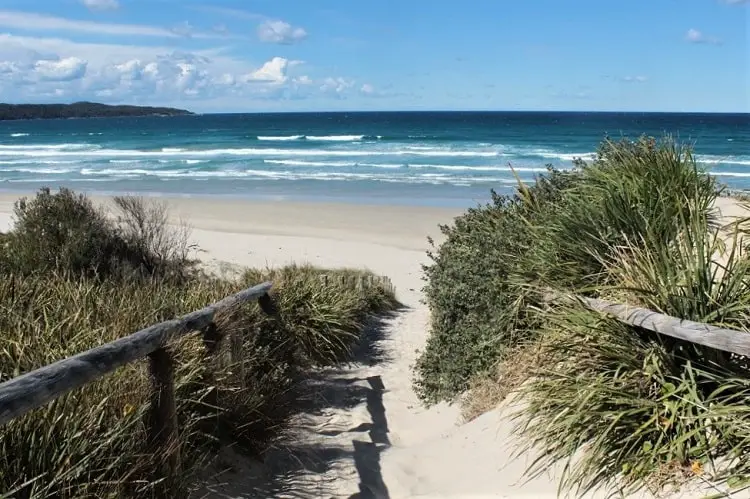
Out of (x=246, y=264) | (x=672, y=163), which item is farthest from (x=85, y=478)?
(x=246, y=264)

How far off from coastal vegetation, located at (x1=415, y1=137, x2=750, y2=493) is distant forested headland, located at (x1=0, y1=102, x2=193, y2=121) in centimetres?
16244

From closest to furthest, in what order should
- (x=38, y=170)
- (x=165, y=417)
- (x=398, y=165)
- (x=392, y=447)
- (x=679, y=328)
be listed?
(x=679, y=328) < (x=165, y=417) < (x=392, y=447) < (x=398, y=165) < (x=38, y=170)

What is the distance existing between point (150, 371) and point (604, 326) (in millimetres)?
2671

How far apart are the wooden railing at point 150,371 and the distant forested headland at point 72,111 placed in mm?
163570

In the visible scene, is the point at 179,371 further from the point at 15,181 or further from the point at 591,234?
the point at 15,181

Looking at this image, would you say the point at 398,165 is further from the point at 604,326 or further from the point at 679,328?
the point at 679,328

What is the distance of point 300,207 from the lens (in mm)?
25016

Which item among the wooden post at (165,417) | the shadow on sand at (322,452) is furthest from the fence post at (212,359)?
the wooden post at (165,417)

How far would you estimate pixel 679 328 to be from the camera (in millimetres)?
3764

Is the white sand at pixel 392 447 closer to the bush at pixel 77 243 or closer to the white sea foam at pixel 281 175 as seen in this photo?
the bush at pixel 77 243

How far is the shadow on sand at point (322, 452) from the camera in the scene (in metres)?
4.70

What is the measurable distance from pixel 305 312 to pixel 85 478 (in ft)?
17.0

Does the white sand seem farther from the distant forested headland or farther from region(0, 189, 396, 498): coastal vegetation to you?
the distant forested headland

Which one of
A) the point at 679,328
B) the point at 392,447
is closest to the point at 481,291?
the point at 392,447
